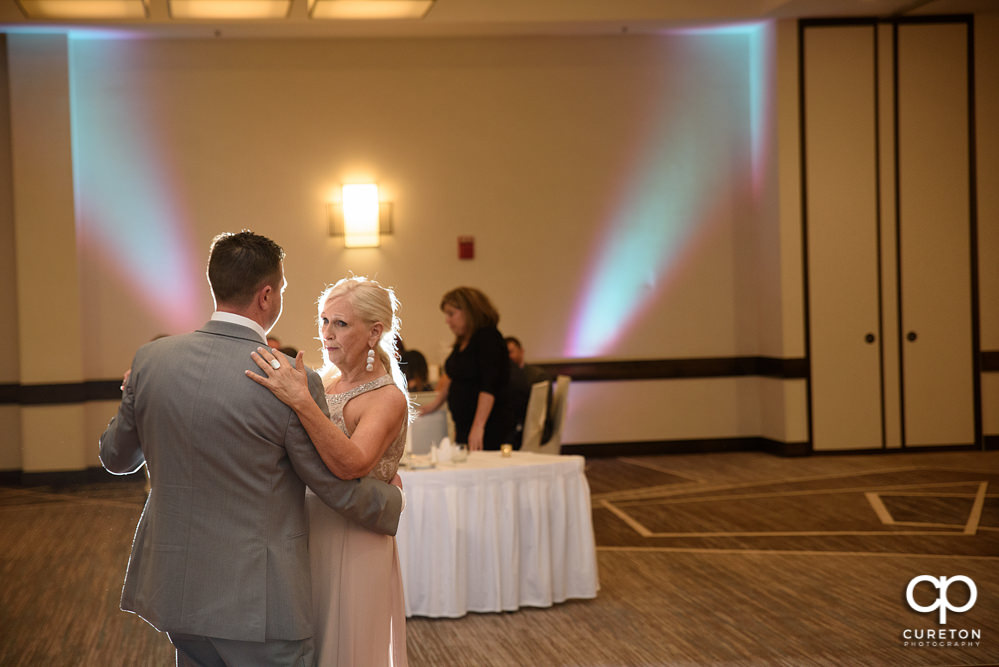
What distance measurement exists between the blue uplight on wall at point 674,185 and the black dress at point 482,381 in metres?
3.79

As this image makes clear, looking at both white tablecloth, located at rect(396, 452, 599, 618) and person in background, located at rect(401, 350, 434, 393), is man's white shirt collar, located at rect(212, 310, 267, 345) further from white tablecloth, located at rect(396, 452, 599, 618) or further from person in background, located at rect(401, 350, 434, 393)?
person in background, located at rect(401, 350, 434, 393)

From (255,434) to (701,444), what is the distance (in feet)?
25.1

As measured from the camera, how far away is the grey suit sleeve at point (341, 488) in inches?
79.5

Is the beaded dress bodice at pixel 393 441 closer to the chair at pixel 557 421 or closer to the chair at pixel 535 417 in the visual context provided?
the chair at pixel 535 417

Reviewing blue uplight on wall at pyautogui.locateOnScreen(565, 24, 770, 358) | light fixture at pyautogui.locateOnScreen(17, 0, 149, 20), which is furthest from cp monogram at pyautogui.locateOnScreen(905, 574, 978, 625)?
light fixture at pyautogui.locateOnScreen(17, 0, 149, 20)

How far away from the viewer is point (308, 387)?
2035 millimetres

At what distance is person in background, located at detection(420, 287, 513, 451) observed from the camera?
16.9 ft

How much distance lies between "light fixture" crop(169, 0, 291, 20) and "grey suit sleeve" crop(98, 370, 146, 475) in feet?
14.7

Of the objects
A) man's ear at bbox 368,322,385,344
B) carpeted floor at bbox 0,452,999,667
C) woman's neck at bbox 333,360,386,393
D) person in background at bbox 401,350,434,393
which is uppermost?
man's ear at bbox 368,322,385,344

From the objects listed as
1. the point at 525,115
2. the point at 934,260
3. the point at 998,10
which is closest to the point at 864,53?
the point at 998,10

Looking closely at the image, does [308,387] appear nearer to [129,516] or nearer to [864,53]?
[129,516]

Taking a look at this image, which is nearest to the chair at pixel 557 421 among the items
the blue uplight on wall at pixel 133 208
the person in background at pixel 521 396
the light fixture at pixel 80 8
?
the person in background at pixel 521 396

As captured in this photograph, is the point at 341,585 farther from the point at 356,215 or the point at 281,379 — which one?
the point at 356,215

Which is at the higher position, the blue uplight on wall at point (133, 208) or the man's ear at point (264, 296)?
the blue uplight on wall at point (133, 208)
